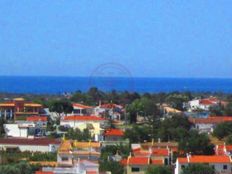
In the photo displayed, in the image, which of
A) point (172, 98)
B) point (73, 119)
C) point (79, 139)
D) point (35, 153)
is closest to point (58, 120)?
point (73, 119)

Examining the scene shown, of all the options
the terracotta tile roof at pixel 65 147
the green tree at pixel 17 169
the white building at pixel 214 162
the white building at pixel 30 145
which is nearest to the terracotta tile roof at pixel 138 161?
the white building at pixel 214 162

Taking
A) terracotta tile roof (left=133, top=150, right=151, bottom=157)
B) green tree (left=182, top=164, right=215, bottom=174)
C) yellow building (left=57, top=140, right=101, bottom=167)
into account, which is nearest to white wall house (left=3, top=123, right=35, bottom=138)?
yellow building (left=57, top=140, right=101, bottom=167)

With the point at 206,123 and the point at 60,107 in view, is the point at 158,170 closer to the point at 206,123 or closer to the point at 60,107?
the point at 206,123

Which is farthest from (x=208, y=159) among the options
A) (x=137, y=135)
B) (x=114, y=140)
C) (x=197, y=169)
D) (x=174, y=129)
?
(x=174, y=129)

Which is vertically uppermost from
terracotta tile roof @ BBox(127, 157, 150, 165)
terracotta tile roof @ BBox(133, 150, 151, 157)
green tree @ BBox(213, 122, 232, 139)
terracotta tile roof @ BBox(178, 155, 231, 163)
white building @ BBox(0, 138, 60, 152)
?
green tree @ BBox(213, 122, 232, 139)

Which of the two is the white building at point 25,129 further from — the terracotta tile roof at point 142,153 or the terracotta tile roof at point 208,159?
the terracotta tile roof at point 208,159

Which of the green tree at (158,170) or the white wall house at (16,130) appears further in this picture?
the white wall house at (16,130)

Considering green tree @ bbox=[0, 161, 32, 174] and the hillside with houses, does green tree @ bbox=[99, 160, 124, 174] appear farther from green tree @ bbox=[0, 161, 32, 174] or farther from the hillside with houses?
green tree @ bbox=[0, 161, 32, 174]

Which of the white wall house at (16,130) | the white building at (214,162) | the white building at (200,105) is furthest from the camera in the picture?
the white building at (200,105)
